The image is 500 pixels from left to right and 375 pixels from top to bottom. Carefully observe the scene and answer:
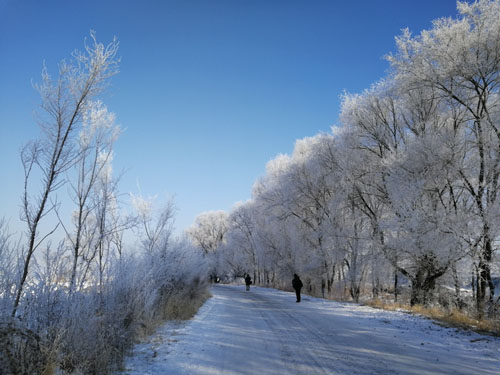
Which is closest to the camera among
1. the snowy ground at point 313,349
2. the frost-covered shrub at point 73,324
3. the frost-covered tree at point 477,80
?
the frost-covered shrub at point 73,324

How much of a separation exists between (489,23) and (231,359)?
14657 millimetres

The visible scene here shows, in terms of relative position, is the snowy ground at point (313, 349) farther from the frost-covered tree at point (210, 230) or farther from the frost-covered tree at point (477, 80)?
the frost-covered tree at point (210, 230)

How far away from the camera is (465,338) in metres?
7.23

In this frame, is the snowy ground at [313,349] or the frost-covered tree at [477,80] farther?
the frost-covered tree at [477,80]

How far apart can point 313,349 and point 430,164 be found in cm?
1099

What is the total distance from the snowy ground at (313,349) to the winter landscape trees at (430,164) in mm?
4572

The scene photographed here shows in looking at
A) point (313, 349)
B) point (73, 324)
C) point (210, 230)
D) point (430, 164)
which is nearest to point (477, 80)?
point (430, 164)

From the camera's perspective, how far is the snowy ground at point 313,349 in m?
4.91

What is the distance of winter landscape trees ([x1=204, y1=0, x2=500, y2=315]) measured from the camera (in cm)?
1177

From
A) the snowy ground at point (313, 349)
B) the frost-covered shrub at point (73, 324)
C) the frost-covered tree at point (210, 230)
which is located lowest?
the snowy ground at point (313, 349)

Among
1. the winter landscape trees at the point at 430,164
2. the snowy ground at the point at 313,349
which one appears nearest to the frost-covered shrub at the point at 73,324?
the snowy ground at the point at 313,349

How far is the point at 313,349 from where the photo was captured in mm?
5965

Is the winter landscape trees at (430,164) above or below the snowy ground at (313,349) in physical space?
above

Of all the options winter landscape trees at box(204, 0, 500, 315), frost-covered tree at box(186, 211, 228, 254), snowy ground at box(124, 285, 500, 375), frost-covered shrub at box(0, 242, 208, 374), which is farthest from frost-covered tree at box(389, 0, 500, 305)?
frost-covered tree at box(186, 211, 228, 254)
